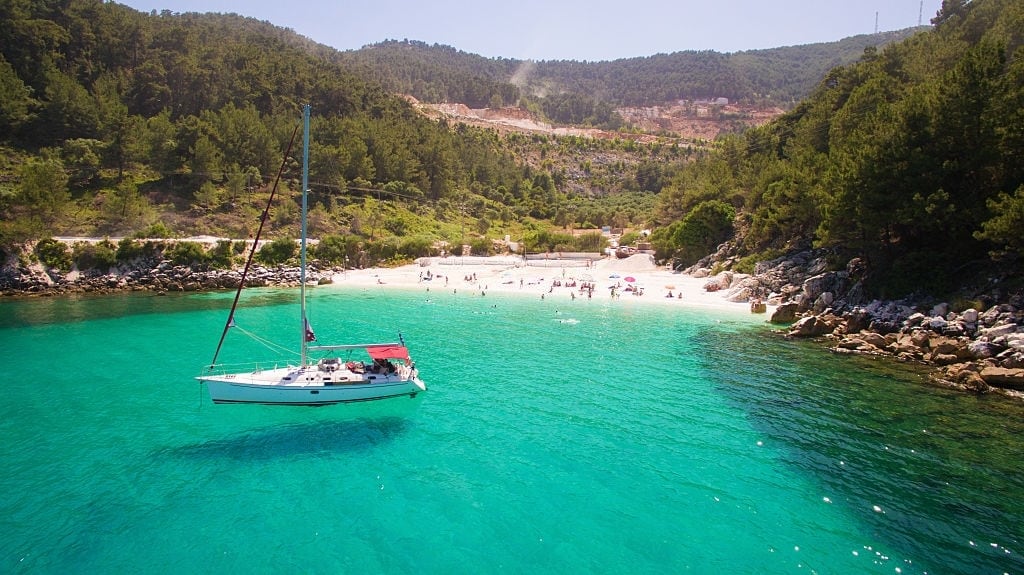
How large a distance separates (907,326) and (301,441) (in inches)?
1509

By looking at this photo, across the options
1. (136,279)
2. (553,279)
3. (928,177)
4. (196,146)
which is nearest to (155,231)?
(136,279)

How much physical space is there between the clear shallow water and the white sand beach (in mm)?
26557

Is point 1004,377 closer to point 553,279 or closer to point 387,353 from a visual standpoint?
point 387,353

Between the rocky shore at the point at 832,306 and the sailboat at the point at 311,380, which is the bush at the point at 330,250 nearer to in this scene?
the rocky shore at the point at 832,306

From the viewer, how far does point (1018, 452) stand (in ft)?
65.2

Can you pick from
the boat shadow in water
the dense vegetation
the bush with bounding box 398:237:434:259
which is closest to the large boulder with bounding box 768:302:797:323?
the boat shadow in water

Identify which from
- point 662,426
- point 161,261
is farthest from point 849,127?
point 161,261

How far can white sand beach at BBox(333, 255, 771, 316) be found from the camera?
60.2 meters

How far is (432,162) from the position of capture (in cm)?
11838

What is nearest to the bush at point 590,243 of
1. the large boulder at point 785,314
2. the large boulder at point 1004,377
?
the large boulder at point 785,314

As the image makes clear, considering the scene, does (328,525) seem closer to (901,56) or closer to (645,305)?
(645,305)

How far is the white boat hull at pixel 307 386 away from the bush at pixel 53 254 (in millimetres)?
52479

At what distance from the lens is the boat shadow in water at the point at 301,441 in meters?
20.1

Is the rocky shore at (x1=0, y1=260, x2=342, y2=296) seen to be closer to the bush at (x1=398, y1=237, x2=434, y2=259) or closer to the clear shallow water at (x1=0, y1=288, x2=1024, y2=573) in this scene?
the bush at (x1=398, y1=237, x2=434, y2=259)
